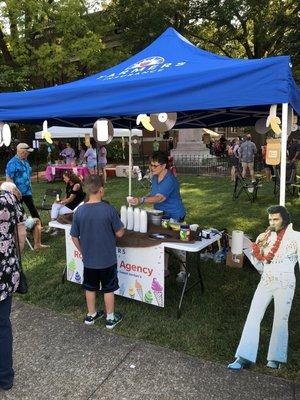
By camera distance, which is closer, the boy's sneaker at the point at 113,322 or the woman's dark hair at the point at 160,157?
the boy's sneaker at the point at 113,322

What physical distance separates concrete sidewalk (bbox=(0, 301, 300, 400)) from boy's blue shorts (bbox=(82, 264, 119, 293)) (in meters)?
0.45

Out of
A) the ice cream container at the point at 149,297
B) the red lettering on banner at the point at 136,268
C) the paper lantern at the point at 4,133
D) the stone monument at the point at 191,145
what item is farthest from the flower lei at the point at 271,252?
the stone monument at the point at 191,145

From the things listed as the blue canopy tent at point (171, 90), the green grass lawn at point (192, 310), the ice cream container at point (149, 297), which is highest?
the blue canopy tent at point (171, 90)

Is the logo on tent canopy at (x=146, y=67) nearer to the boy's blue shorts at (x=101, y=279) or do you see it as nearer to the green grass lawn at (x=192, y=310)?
the boy's blue shorts at (x=101, y=279)

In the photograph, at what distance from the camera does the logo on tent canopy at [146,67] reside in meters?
4.18

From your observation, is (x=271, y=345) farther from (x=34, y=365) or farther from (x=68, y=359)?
(x=34, y=365)

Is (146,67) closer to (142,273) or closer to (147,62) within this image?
(147,62)

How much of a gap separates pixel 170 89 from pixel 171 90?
18 millimetres

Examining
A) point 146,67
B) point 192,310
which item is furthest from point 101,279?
point 146,67

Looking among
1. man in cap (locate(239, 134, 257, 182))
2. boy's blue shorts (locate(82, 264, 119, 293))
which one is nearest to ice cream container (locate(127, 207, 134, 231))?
boy's blue shorts (locate(82, 264, 119, 293))

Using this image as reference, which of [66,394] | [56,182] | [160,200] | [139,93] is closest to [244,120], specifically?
[160,200]

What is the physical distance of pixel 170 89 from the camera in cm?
346

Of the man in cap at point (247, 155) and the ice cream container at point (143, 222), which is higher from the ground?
the man in cap at point (247, 155)

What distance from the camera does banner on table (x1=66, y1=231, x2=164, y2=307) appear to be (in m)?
4.09
